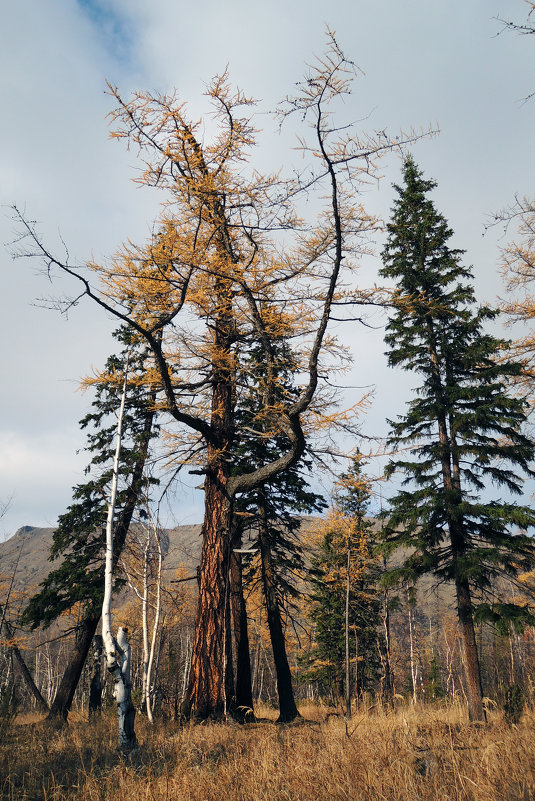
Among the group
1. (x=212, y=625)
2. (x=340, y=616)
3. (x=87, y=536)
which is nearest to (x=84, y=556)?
(x=87, y=536)

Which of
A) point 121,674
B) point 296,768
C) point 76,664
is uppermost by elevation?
point 121,674

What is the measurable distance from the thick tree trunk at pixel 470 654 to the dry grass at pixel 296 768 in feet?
18.1

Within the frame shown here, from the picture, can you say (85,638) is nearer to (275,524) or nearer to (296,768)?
(275,524)

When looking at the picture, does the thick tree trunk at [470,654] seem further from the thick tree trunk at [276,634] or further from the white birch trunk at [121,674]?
the white birch trunk at [121,674]

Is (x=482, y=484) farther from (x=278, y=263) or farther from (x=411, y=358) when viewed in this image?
(x=278, y=263)

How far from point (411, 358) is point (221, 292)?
8.34 meters

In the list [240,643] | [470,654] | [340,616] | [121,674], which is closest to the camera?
[121,674]

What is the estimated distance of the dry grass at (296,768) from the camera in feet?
10.2

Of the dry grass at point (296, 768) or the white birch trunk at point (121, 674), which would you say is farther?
Answer: the white birch trunk at point (121, 674)

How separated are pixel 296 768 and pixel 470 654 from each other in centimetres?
898

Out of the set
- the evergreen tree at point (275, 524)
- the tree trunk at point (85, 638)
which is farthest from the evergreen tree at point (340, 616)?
the tree trunk at point (85, 638)

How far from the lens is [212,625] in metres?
7.24

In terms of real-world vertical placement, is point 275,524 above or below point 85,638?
above

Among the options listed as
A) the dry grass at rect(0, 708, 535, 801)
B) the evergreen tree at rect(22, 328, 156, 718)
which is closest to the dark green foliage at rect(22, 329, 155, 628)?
the evergreen tree at rect(22, 328, 156, 718)
